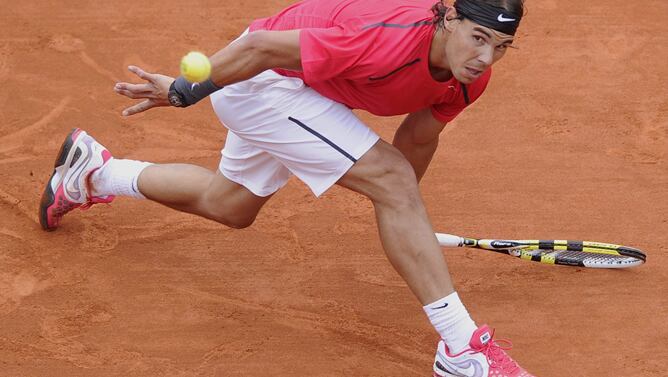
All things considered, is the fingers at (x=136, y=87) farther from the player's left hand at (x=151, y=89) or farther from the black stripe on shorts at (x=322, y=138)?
the black stripe on shorts at (x=322, y=138)

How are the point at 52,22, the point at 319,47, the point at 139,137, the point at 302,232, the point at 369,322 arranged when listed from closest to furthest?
the point at 319,47
the point at 369,322
the point at 302,232
the point at 139,137
the point at 52,22

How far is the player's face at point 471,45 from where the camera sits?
495 cm

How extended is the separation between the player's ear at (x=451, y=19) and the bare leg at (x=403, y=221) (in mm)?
590

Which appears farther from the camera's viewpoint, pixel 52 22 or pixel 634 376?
pixel 52 22

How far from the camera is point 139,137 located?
721 cm

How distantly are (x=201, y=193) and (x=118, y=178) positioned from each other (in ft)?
1.65

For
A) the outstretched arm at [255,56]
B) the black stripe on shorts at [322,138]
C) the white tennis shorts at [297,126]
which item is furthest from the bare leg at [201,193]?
the outstretched arm at [255,56]

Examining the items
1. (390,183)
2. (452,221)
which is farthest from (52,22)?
(390,183)

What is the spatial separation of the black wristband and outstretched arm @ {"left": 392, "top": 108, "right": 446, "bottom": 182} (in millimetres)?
1145

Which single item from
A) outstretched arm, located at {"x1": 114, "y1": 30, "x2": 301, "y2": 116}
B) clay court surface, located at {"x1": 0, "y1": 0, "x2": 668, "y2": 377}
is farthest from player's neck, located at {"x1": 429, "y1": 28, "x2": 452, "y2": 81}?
clay court surface, located at {"x1": 0, "y1": 0, "x2": 668, "y2": 377}

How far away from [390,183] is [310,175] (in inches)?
14.8

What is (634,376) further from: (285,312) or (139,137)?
(139,137)

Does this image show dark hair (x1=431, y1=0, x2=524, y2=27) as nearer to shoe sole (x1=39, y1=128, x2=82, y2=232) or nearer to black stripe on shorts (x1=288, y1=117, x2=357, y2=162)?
black stripe on shorts (x1=288, y1=117, x2=357, y2=162)

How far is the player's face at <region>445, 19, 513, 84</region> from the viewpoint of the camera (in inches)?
195
